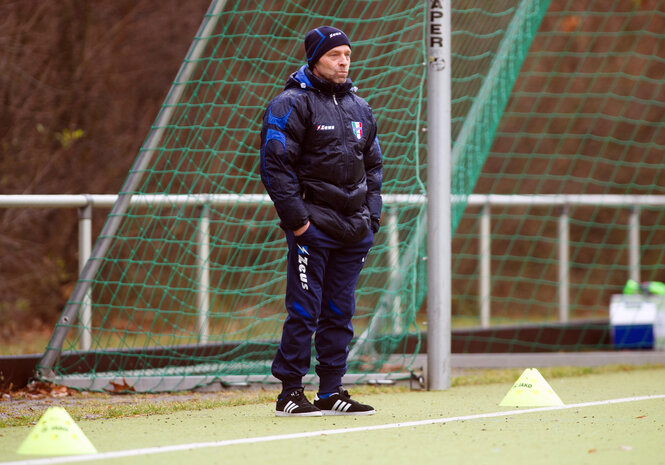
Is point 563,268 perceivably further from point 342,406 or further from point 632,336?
point 342,406

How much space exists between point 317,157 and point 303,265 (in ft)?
1.62

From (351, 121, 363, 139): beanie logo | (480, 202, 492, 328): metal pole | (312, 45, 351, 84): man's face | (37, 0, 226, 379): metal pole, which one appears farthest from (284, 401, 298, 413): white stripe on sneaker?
(480, 202, 492, 328): metal pole

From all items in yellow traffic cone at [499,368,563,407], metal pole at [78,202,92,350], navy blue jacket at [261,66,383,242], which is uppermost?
navy blue jacket at [261,66,383,242]

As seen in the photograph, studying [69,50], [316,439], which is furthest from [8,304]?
[316,439]

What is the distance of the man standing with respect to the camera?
5.48 m

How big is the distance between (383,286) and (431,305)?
49.7 inches

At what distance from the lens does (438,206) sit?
696 cm

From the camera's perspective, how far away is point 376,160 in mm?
5844

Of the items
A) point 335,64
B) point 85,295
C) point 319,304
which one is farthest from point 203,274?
point 335,64

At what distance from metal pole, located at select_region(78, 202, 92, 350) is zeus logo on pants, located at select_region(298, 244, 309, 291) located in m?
1.87

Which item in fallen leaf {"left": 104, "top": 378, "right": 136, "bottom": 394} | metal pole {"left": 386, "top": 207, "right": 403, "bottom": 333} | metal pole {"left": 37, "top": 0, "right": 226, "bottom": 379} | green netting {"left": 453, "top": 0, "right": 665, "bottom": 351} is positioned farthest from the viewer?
green netting {"left": 453, "top": 0, "right": 665, "bottom": 351}

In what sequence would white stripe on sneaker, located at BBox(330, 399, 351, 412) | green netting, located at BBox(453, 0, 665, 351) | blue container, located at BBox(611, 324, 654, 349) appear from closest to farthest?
white stripe on sneaker, located at BBox(330, 399, 351, 412) → blue container, located at BBox(611, 324, 654, 349) → green netting, located at BBox(453, 0, 665, 351)

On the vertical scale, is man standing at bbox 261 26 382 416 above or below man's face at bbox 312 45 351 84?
below

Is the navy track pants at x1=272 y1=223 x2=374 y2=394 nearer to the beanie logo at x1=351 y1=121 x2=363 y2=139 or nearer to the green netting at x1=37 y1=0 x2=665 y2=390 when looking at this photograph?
the beanie logo at x1=351 y1=121 x2=363 y2=139
